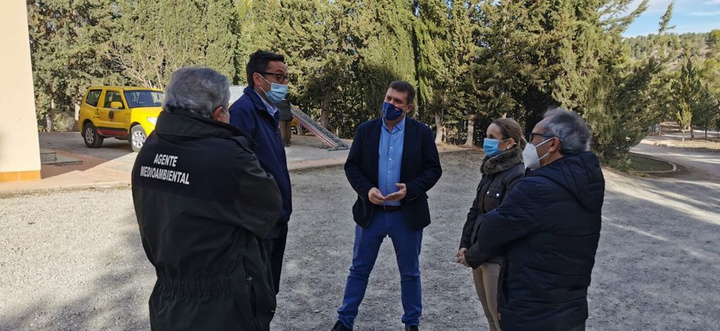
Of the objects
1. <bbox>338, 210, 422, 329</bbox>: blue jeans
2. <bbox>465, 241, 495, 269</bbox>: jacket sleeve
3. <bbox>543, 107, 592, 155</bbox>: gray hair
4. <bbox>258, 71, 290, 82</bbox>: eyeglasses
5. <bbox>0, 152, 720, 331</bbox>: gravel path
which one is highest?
<bbox>258, 71, 290, 82</bbox>: eyeglasses

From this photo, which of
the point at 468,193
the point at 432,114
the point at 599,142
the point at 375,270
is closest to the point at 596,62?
the point at 599,142

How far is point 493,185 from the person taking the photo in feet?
9.50

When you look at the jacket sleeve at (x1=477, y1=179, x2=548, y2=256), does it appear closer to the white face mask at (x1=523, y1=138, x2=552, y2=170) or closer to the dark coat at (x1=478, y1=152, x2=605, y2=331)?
the dark coat at (x1=478, y1=152, x2=605, y2=331)

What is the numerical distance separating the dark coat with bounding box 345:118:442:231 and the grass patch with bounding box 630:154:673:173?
659 inches

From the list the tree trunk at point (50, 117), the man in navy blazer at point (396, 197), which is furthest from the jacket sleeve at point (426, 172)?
the tree trunk at point (50, 117)

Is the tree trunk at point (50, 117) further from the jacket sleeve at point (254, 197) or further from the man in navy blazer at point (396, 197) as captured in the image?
the jacket sleeve at point (254, 197)

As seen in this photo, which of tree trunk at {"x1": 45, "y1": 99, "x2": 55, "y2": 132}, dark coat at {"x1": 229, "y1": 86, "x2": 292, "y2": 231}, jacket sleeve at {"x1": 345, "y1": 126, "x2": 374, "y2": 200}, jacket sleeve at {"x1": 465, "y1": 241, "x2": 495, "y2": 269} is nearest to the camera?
dark coat at {"x1": 229, "y1": 86, "x2": 292, "y2": 231}

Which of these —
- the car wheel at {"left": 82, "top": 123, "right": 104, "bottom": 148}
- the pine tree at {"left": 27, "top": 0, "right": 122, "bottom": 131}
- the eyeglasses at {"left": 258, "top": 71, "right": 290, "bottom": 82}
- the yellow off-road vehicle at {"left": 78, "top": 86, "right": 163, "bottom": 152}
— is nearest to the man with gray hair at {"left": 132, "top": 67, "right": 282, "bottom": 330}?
the eyeglasses at {"left": 258, "top": 71, "right": 290, "bottom": 82}

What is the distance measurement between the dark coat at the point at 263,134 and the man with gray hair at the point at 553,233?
1.08 m

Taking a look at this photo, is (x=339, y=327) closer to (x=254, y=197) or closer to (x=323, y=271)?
(x=323, y=271)

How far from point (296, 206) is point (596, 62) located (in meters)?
10.9

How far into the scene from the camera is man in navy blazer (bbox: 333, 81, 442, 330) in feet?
11.0

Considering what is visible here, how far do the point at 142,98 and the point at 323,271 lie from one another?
10057 millimetres

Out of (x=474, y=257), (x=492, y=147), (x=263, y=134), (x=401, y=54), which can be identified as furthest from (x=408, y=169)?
(x=401, y=54)
